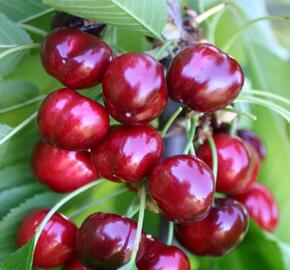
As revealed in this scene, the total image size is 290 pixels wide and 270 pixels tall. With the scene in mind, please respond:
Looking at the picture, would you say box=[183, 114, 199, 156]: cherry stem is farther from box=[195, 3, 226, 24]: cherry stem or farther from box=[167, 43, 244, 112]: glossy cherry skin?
→ box=[195, 3, 226, 24]: cherry stem

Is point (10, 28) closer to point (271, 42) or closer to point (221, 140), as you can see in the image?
point (221, 140)

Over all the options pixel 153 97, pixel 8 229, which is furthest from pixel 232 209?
pixel 8 229

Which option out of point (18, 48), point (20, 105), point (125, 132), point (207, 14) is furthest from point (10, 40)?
point (207, 14)

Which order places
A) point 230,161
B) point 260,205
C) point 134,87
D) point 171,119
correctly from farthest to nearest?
point 260,205 → point 230,161 → point 171,119 → point 134,87

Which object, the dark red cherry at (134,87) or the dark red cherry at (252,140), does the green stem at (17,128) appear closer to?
the dark red cherry at (134,87)

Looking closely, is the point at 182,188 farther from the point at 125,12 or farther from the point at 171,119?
the point at 125,12

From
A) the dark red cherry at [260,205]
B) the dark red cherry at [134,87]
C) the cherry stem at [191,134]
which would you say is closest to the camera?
the dark red cherry at [134,87]

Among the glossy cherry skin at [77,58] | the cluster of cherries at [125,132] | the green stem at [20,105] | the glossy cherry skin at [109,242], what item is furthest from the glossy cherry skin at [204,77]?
the green stem at [20,105]
